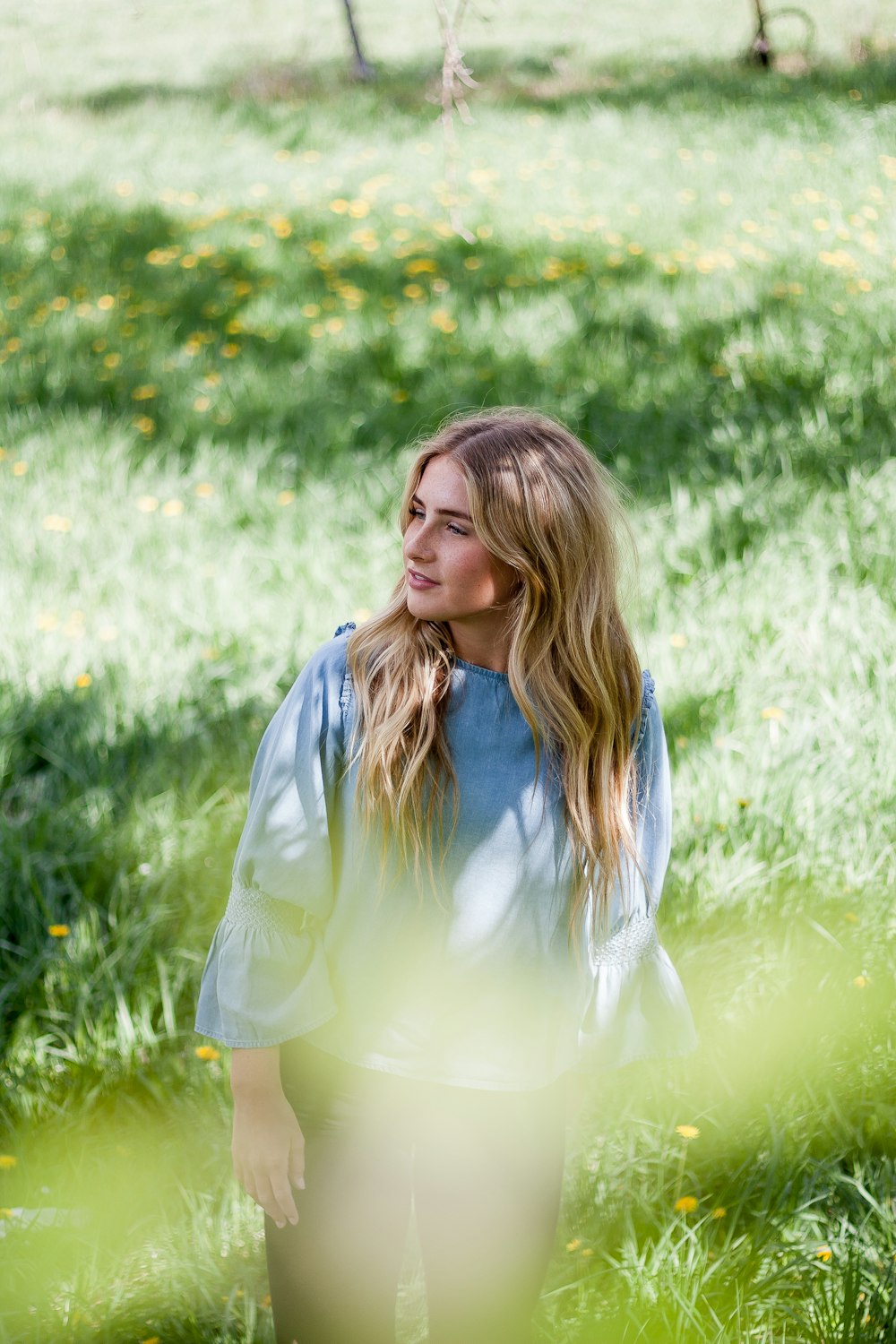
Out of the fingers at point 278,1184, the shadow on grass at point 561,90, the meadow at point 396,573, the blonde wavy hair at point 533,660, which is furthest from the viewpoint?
the shadow on grass at point 561,90

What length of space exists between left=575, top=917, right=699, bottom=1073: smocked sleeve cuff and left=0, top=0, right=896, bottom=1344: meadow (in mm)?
421

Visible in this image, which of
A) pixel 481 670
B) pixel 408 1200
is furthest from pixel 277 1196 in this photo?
pixel 481 670

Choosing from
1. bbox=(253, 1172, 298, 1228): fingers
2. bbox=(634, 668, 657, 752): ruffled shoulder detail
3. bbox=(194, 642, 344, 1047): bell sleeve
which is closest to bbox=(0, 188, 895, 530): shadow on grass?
bbox=(634, 668, 657, 752): ruffled shoulder detail

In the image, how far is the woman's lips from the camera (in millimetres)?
1158

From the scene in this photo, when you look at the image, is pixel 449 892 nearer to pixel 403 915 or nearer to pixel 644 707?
pixel 403 915

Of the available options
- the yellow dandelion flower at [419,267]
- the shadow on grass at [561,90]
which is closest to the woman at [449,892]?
the yellow dandelion flower at [419,267]

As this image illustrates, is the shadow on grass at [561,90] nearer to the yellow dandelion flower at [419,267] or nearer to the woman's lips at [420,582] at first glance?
the yellow dandelion flower at [419,267]

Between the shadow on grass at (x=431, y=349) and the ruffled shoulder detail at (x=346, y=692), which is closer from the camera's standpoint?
the ruffled shoulder detail at (x=346, y=692)

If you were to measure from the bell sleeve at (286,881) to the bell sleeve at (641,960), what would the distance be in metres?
0.32

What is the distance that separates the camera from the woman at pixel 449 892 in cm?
116

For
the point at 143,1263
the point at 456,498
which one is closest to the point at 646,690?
the point at 456,498

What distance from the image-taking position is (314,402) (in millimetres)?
4281

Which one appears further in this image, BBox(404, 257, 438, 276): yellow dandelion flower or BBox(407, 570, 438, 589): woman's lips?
BBox(404, 257, 438, 276): yellow dandelion flower

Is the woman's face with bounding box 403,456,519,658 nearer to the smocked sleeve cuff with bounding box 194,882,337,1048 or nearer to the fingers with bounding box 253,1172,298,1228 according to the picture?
the smocked sleeve cuff with bounding box 194,882,337,1048
